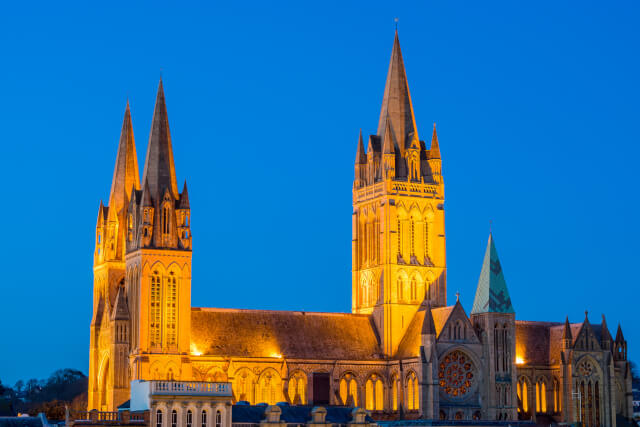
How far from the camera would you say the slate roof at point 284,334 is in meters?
137

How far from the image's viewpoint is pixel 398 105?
150 metres

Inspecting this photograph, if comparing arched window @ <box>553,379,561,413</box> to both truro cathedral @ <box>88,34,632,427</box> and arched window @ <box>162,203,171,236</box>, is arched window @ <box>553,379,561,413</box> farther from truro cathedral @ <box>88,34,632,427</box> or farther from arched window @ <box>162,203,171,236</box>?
arched window @ <box>162,203,171,236</box>

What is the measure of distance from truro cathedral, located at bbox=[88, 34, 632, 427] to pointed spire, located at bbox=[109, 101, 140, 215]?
0.45ft

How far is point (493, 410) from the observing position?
5408 inches

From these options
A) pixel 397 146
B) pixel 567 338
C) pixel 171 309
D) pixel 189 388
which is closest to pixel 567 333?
pixel 567 338

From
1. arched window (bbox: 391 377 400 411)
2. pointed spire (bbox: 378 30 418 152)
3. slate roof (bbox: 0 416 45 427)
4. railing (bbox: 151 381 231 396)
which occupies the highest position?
pointed spire (bbox: 378 30 418 152)

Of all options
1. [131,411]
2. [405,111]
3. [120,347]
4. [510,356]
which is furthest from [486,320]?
[131,411]

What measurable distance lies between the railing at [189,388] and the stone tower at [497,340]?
39328mm

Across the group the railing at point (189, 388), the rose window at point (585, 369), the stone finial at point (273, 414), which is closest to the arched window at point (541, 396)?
the rose window at point (585, 369)

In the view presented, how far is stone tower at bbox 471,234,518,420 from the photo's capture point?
138 metres

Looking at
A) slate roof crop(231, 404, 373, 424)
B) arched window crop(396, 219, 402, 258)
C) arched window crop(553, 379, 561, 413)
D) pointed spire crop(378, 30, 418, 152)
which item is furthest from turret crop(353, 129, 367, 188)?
slate roof crop(231, 404, 373, 424)

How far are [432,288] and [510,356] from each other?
1152 centimetres

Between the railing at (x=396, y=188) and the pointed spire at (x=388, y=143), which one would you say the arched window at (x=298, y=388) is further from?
the pointed spire at (x=388, y=143)

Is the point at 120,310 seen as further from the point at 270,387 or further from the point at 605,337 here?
the point at 605,337
